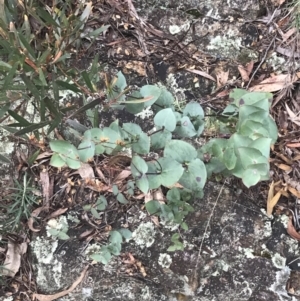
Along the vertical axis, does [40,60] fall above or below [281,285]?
above

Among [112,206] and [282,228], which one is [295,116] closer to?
[282,228]

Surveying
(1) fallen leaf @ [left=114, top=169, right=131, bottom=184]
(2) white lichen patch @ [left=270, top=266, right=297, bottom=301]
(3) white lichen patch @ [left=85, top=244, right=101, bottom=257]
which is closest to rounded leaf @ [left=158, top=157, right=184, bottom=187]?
(1) fallen leaf @ [left=114, top=169, right=131, bottom=184]

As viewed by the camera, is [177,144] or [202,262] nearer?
[177,144]

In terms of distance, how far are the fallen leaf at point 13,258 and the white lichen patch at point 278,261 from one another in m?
0.83

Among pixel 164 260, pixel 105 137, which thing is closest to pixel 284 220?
pixel 164 260

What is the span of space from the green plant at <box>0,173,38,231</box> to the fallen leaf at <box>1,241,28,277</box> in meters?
0.07

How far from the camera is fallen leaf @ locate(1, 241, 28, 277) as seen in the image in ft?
4.78

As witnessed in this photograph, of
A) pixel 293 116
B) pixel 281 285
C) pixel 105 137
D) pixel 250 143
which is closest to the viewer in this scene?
pixel 250 143

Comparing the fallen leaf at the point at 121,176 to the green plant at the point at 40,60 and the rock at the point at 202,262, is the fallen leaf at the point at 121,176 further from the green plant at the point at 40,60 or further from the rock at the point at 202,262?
the green plant at the point at 40,60

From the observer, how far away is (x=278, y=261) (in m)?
1.42

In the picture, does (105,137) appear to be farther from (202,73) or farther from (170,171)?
(202,73)

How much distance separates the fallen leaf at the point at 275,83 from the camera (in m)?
1.51

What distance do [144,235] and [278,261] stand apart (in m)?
0.45

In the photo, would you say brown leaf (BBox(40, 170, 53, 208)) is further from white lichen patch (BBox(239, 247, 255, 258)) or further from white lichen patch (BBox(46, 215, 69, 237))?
white lichen patch (BBox(239, 247, 255, 258))
